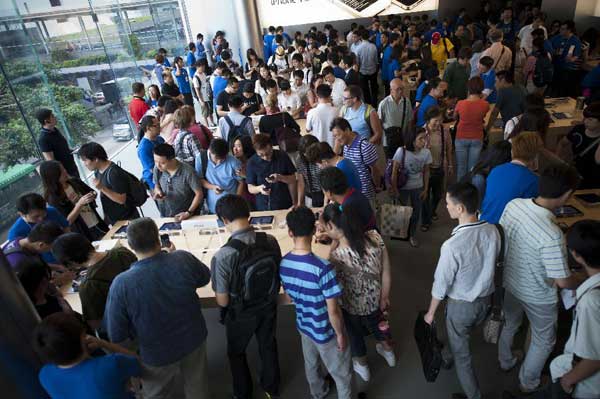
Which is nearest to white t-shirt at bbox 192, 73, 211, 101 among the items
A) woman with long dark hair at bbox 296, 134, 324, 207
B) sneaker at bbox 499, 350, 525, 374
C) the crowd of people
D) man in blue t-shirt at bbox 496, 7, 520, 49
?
the crowd of people

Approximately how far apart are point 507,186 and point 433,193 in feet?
5.53

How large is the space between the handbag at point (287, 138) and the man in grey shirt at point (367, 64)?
166 inches

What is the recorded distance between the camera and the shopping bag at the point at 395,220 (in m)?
3.89

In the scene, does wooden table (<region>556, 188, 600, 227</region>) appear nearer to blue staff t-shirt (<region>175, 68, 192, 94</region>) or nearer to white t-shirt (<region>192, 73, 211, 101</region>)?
white t-shirt (<region>192, 73, 211, 101</region>)

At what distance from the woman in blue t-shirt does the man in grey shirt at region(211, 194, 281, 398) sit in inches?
26.5

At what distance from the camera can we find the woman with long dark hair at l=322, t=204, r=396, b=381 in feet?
7.70

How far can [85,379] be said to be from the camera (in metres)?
1.78

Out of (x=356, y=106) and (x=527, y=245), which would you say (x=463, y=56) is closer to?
(x=356, y=106)

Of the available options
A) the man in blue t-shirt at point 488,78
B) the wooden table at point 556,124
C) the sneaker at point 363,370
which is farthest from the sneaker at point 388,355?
the man in blue t-shirt at point 488,78

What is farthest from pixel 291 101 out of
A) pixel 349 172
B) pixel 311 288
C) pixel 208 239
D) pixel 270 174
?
pixel 311 288

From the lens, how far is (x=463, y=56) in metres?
5.96

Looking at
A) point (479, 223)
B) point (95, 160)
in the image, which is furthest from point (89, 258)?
point (479, 223)

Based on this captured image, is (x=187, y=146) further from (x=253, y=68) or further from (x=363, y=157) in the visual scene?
(x=253, y=68)

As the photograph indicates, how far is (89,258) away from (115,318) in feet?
1.82
